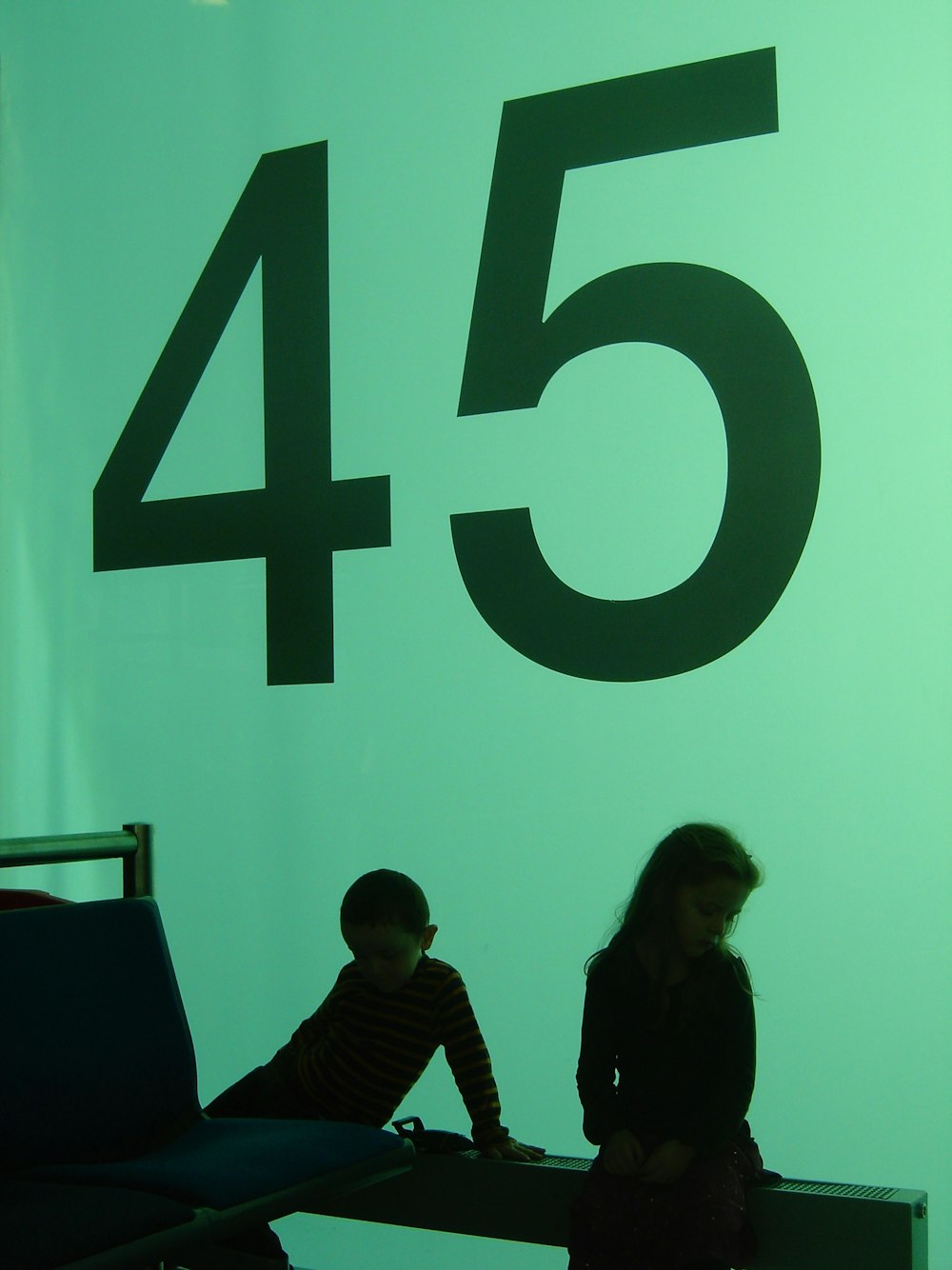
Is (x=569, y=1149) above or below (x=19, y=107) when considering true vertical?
below

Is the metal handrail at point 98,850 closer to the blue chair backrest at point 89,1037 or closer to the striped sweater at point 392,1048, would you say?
the blue chair backrest at point 89,1037

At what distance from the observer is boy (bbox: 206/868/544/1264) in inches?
101

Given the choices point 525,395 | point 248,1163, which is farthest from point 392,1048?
point 525,395

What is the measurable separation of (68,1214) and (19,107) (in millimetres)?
3193

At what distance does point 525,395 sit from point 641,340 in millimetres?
293

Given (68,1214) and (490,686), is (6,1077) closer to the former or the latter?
(68,1214)

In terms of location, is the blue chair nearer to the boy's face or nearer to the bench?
the bench

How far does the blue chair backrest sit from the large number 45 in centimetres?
107

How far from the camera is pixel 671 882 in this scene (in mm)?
2312

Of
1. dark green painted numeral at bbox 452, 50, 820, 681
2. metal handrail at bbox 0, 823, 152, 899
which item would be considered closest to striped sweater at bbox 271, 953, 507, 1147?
metal handrail at bbox 0, 823, 152, 899

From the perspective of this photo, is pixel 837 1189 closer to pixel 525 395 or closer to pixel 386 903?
pixel 386 903

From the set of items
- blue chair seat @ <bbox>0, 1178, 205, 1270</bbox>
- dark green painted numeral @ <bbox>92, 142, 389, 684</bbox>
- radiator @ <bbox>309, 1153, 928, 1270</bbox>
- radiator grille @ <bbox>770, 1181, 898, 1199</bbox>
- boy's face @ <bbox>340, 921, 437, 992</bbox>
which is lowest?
radiator @ <bbox>309, 1153, 928, 1270</bbox>

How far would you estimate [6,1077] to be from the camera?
86.0 inches

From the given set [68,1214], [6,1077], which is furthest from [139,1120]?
[68,1214]
